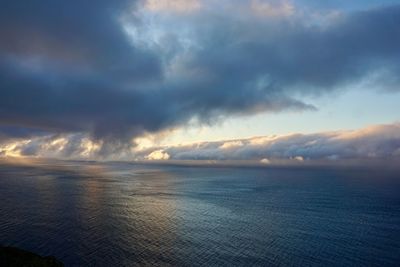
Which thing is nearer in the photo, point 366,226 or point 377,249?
point 377,249

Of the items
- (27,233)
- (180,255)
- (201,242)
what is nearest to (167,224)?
(201,242)

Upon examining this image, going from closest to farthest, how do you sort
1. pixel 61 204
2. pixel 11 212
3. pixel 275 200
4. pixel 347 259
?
pixel 347 259 < pixel 11 212 < pixel 61 204 < pixel 275 200

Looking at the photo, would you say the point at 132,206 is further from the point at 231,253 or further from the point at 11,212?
the point at 231,253

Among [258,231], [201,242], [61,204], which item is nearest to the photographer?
[201,242]

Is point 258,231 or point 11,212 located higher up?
point 11,212

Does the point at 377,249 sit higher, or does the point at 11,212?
the point at 11,212

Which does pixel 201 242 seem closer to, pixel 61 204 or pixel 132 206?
pixel 132 206

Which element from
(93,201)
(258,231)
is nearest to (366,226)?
(258,231)

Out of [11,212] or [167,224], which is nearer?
[167,224]

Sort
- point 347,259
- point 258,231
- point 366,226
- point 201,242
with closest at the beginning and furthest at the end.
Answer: point 347,259
point 201,242
point 258,231
point 366,226
